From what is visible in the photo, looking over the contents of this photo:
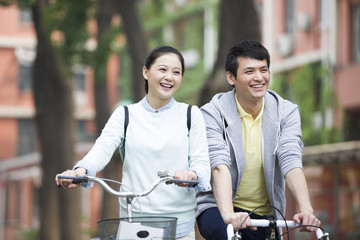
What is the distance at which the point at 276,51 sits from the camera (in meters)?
30.6

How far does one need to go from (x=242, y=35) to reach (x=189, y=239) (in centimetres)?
731

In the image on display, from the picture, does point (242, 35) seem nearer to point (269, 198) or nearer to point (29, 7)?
point (269, 198)

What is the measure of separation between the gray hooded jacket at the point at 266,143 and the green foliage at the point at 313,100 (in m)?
20.8

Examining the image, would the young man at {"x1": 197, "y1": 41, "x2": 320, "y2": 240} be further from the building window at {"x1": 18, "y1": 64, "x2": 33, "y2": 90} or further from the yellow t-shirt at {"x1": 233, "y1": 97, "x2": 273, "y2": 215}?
the building window at {"x1": 18, "y1": 64, "x2": 33, "y2": 90}

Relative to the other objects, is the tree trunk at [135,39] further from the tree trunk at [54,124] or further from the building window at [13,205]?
the building window at [13,205]

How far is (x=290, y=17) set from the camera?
98.5 feet

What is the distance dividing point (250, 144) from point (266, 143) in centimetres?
9

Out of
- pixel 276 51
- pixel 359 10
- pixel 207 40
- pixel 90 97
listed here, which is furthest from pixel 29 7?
pixel 90 97

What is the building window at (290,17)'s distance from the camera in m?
29.8

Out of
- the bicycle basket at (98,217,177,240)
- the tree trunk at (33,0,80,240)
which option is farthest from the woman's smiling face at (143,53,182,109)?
the tree trunk at (33,0,80,240)

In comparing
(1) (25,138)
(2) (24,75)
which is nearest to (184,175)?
(1) (25,138)

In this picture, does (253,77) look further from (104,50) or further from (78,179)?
(104,50)

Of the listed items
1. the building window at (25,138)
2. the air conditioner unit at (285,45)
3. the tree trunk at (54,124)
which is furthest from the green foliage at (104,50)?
the building window at (25,138)

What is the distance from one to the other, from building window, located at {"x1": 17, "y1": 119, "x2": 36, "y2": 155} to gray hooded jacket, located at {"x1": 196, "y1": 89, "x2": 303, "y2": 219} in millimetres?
41168
